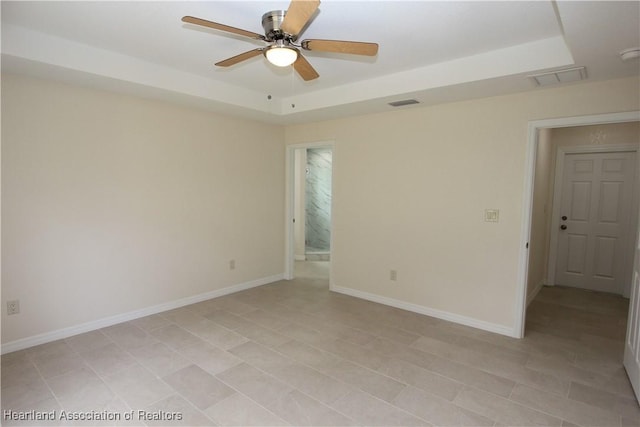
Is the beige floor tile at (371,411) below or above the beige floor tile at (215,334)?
below

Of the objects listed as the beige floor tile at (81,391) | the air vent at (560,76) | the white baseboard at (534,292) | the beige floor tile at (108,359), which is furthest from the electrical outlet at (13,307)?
the white baseboard at (534,292)

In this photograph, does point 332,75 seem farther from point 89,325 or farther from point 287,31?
point 89,325

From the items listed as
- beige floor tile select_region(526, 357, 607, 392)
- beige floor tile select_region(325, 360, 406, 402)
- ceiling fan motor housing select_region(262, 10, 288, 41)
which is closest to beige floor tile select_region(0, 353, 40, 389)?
beige floor tile select_region(325, 360, 406, 402)

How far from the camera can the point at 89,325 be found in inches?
131

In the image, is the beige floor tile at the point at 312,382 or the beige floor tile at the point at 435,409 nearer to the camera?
the beige floor tile at the point at 435,409

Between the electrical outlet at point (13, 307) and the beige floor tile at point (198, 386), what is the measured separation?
60.8 inches

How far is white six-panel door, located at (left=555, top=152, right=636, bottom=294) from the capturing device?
4695 millimetres

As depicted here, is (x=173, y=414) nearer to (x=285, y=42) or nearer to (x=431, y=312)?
(x=285, y=42)

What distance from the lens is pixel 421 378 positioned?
2605mm

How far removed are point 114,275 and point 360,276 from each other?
285cm

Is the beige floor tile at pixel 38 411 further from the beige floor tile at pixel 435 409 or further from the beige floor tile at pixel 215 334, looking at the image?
the beige floor tile at pixel 435 409

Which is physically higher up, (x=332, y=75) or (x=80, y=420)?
(x=332, y=75)

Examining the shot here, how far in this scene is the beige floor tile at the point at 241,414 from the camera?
210 centimetres

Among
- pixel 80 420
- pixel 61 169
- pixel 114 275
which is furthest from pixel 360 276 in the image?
pixel 61 169
